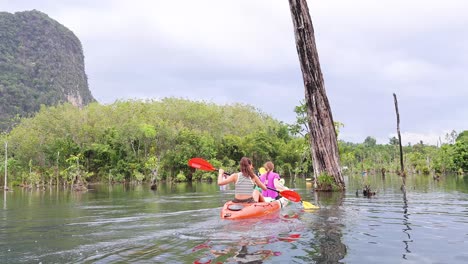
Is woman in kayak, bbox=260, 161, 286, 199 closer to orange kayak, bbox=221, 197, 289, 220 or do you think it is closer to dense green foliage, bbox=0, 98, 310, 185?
orange kayak, bbox=221, 197, 289, 220

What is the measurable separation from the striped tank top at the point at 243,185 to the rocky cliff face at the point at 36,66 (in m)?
70.1

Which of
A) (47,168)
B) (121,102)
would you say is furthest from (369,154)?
(47,168)

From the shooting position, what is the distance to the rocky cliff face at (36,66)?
8050cm

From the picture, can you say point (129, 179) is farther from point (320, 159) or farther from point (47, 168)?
point (320, 159)

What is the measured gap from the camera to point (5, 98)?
Result: 7850cm

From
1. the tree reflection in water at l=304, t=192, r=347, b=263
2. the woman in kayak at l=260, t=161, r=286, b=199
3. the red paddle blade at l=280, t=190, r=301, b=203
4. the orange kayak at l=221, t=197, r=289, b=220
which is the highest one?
the woman in kayak at l=260, t=161, r=286, b=199

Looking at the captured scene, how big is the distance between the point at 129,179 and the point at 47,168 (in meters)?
8.50

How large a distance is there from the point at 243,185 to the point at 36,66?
10060cm

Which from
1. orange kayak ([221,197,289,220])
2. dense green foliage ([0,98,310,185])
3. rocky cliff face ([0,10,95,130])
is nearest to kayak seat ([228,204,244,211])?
orange kayak ([221,197,289,220])

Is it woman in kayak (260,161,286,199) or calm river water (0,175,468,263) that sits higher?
woman in kayak (260,161,286,199)

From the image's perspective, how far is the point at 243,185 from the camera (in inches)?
374

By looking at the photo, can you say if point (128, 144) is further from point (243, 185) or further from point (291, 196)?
point (243, 185)

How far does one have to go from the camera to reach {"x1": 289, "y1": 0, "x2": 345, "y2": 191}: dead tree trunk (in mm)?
17406

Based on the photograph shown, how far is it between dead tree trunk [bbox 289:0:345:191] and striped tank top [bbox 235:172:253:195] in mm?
8694
